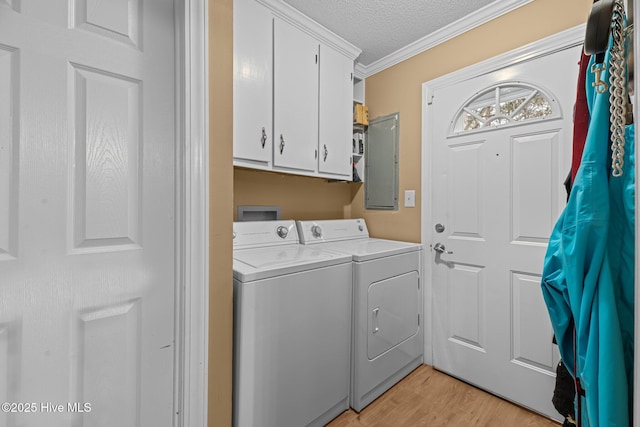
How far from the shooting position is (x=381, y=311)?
5.90 ft

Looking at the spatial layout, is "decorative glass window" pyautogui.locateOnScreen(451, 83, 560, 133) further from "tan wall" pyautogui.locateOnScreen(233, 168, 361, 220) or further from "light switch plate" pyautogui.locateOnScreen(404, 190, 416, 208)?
"tan wall" pyautogui.locateOnScreen(233, 168, 361, 220)

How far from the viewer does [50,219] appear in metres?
0.86

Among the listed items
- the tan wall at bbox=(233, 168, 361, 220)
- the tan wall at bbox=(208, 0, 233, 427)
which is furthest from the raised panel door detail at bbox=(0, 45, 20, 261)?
the tan wall at bbox=(233, 168, 361, 220)

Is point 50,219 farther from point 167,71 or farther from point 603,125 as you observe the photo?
point 603,125

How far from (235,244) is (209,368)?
817mm

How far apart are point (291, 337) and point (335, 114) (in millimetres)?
1650

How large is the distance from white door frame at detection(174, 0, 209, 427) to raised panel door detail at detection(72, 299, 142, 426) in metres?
0.14

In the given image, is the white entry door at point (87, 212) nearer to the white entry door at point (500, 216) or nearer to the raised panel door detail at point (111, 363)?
the raised panel door detail at point (111, 363)

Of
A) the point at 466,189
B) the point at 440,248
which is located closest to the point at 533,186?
the point at 466,189

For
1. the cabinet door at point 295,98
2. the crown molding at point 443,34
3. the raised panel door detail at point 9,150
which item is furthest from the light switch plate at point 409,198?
the raised panel door detail at point 9,150

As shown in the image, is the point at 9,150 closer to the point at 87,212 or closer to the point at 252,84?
the point at 87,212

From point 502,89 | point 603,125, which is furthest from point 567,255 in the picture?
point 502,89

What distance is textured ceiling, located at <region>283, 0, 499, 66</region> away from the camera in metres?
1.83

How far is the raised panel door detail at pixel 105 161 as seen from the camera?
911mm
